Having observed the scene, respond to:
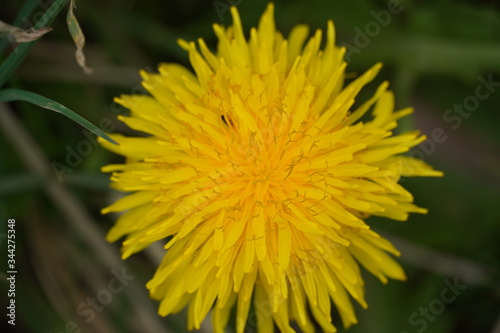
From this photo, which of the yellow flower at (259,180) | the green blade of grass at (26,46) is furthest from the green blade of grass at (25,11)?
the yellow flower at (259,180)

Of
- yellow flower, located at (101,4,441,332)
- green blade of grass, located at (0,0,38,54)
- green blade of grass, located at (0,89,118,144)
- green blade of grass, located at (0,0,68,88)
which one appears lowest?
yellow flower, located at (101,4,441,332)

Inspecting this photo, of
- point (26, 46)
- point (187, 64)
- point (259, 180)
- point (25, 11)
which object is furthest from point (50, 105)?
point (187, 64)

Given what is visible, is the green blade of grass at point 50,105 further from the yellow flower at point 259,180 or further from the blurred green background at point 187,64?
the blurred green background at point 187,64

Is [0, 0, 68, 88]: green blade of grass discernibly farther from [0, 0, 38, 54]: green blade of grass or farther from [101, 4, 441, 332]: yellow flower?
[101, 4, 441, 332]: yellow flower

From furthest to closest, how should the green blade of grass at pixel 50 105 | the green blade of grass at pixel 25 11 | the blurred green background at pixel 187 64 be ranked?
the blurred green background at pixel 187 64 < the green blade of grass at pixel 25 11 < the green blade of grass at pixel 50 105

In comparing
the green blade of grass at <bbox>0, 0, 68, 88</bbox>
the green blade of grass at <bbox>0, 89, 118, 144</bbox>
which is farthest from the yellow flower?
the green blade of grass at <bbox>0, 0, 68, 88</bbox>

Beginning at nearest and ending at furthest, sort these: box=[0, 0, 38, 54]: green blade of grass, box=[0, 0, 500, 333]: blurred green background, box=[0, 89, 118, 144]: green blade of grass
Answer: box=[0, 89, 118, 144]: green blade of grass
box=[0, 0, 38, 54]: green blade of grass
box=[0, 0, 500, 333]: blurred green background
